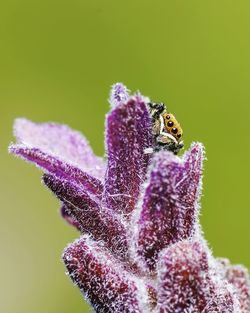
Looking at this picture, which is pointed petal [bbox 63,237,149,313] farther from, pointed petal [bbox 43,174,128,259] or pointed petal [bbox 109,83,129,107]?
pointed petal [bbox 109,83,129,107]

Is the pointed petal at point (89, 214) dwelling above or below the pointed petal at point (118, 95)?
below

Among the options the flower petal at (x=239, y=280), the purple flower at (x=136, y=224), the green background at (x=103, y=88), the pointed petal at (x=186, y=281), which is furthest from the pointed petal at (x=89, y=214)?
the green background at (x=103, y=88)

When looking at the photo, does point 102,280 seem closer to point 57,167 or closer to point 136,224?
point 136,224

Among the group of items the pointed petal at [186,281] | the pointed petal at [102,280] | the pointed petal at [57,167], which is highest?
the pointed petal at [57,167]

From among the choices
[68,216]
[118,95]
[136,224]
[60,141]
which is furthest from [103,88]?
[136,224]

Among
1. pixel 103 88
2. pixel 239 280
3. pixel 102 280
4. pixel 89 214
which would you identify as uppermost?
pixel 103 88

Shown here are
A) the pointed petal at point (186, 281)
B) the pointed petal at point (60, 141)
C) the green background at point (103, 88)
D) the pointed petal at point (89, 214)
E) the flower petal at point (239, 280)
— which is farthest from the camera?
the green background at point (103, 88)

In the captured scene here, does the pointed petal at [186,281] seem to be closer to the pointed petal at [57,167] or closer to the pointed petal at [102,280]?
the pointed petal at [102,280]

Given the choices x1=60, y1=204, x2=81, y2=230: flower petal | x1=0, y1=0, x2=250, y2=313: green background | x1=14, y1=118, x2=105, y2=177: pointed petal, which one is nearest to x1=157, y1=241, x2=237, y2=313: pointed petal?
x1=60, y1=204, x2=81, y2=230: flower petal
